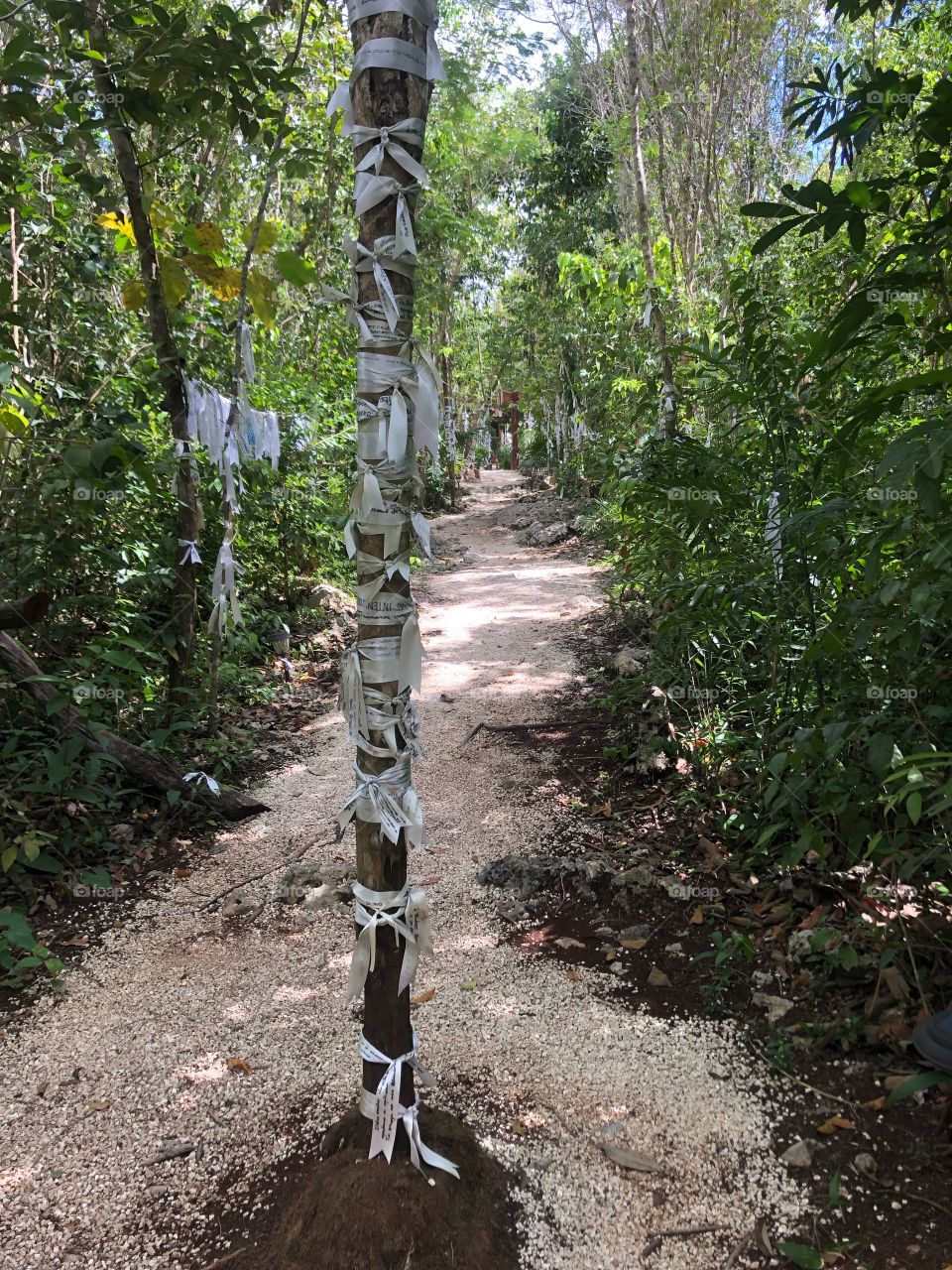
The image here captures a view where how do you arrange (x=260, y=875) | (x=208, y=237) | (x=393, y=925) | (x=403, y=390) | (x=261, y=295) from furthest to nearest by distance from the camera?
1. (x=208, y=237)
2. (x=261, y=295)
3. (x=260, y=875)
4. (x=393, y=925)
5. (x=403, y=390)

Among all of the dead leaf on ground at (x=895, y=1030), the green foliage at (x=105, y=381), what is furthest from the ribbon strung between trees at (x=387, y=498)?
the dead leaf on ground at (x=895, y=1030)

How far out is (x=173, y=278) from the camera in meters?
3.85

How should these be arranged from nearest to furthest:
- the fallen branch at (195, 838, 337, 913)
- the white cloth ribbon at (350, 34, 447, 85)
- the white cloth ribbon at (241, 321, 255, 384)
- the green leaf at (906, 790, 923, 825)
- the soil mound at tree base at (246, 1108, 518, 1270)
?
the white cloth ribbon at (350, 34, 447, 85) → the soil mound at tree base at (246, 1108, 518, 1270) → the green leaf at (906, 790, 923, 825) → the fallen branch at (195, 838, 337, 913) → the white cloth ribbon at (241, 321, 255, 384)

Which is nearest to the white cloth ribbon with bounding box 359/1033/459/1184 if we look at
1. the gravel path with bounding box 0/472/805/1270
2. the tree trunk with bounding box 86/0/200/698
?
the gravel path with bounding box 0/472/805/1270

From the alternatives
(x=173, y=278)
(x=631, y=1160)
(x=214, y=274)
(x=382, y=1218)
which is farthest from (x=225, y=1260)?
(x=214, y=274)

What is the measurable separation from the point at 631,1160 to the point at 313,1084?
0.92 metres

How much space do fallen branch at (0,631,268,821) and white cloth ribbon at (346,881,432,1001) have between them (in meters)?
2.22

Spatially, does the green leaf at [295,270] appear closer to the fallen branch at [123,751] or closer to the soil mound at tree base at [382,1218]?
the soil mound at tree base at [382,1218]

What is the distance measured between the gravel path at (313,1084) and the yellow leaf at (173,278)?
9.65 ft

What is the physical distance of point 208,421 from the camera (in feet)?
13.9

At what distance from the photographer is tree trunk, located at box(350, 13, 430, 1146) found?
1.36m

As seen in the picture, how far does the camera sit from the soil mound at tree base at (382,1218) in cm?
152

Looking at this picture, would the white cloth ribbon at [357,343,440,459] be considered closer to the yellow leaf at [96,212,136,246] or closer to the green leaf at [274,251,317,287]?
the green leaf at [274,251,317,287]

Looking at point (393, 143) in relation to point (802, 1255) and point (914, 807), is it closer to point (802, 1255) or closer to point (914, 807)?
point (914, 807)
